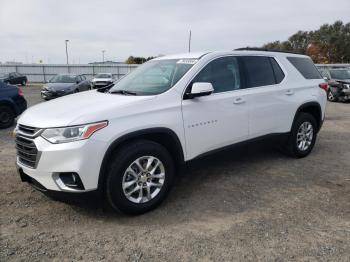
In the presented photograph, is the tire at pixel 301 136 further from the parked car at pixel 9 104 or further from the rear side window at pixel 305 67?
the parked car at pixel 9 104

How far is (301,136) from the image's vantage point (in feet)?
18.5

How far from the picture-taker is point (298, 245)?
3.00 m

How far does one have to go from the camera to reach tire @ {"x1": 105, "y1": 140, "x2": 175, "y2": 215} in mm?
3283

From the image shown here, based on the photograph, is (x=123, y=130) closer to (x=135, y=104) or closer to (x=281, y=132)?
(x=135, y=104)

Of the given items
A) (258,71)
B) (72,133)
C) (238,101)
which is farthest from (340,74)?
(72,133)

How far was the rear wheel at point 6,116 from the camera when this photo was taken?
8875mm

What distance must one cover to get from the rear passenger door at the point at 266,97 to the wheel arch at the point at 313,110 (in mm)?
261

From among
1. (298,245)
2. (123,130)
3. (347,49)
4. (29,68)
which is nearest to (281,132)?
(298,245)

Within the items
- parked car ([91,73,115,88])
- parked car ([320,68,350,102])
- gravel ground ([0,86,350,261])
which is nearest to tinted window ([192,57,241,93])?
gravel ground ([0,86,350,261])

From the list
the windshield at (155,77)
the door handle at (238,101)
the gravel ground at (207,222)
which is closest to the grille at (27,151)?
the gravel ground at (207,222)

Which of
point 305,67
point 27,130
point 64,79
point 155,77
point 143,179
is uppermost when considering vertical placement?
point 305,67

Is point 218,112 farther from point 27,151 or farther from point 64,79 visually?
point 64,79

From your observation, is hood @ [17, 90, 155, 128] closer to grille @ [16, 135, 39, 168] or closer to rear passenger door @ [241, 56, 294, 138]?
grille @ [16, 135, 39, 168]

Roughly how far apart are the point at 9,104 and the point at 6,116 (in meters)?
0.34
